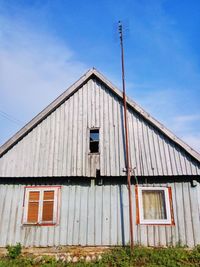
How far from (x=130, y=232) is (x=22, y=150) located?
216 inches

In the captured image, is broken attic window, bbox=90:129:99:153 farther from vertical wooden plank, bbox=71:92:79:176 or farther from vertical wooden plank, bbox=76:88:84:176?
vertical wooden plank, bbox=71:92:79:176

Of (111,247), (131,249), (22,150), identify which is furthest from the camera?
(22,150)

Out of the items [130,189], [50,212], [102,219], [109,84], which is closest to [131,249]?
[102,219]

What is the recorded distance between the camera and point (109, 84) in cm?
1074

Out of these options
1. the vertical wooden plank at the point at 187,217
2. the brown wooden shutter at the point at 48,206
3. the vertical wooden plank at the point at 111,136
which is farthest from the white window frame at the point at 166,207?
the brown wooden shutter at the point at 48,206

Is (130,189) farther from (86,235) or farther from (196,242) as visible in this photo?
(196,242)

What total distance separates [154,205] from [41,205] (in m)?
4.49

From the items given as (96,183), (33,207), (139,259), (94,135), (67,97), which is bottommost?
(139,259)

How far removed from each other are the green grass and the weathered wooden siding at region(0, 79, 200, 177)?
8.91 ft

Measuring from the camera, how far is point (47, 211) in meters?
9.37

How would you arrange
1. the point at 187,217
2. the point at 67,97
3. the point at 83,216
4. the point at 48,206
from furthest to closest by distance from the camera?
1. the point at 67,97
2. the point at 48,206
3. the point at 83,216
4. the point at 187,217

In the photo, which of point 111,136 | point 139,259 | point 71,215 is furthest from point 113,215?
point 111,136

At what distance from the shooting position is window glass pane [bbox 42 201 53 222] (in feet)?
30.5

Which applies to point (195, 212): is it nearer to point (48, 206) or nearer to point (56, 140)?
point (48, 206)
